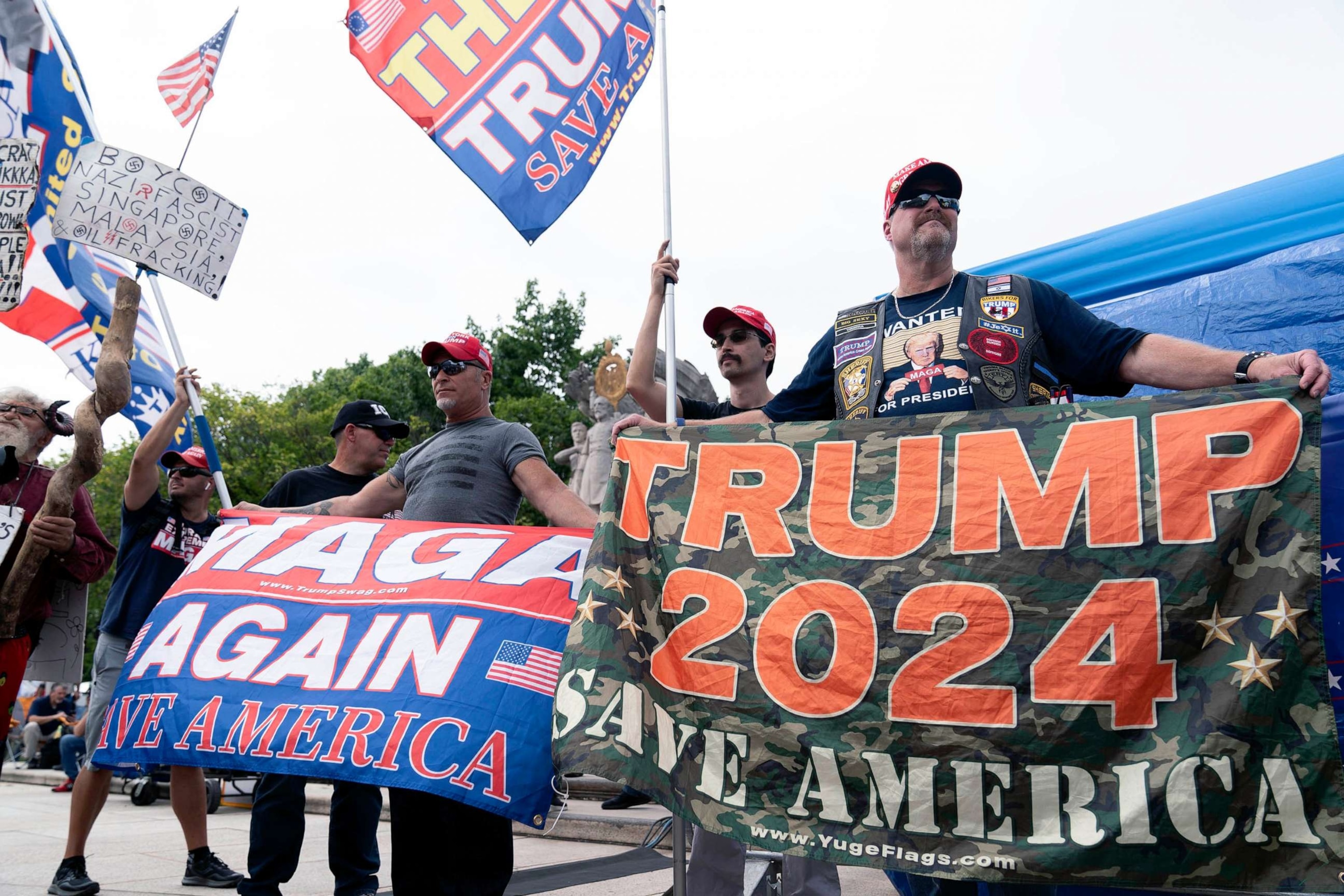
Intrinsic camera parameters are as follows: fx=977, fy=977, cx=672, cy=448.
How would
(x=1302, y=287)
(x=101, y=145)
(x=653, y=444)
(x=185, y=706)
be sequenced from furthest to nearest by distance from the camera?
(x=101, y=145) < (x=1302, y=287) < (x=185, y=706) < (x=653, y=444)

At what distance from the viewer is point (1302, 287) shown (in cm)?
377

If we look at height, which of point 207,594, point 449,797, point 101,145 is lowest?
point 449,797

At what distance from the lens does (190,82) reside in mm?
5223

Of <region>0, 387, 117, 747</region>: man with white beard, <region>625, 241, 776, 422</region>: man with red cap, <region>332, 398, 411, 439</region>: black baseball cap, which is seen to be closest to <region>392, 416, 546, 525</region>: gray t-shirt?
<region>625, 241, 776, 422</region>: man with red cap

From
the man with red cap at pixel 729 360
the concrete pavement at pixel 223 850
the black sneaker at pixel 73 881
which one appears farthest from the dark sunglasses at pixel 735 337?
the black sneaker at pixel 73 881

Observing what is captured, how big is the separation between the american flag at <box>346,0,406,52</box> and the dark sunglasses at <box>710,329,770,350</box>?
6.98 feet

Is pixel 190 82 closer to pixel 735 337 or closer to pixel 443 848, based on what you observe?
pixel 735 337

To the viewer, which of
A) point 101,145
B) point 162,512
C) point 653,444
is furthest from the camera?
point 162,512

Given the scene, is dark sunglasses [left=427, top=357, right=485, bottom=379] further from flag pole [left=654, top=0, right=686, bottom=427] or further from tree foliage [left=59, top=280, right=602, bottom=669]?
tree foliage [left=59, top=280, right=602, bottom=669]

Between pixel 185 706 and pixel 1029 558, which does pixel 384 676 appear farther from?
pixel 1029 558

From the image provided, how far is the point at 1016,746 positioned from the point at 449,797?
1663 mm

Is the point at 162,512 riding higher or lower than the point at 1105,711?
higher

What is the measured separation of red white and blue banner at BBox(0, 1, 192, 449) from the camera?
502cm

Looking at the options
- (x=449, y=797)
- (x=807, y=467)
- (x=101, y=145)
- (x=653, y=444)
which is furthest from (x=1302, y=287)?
(x=101, y=145)
